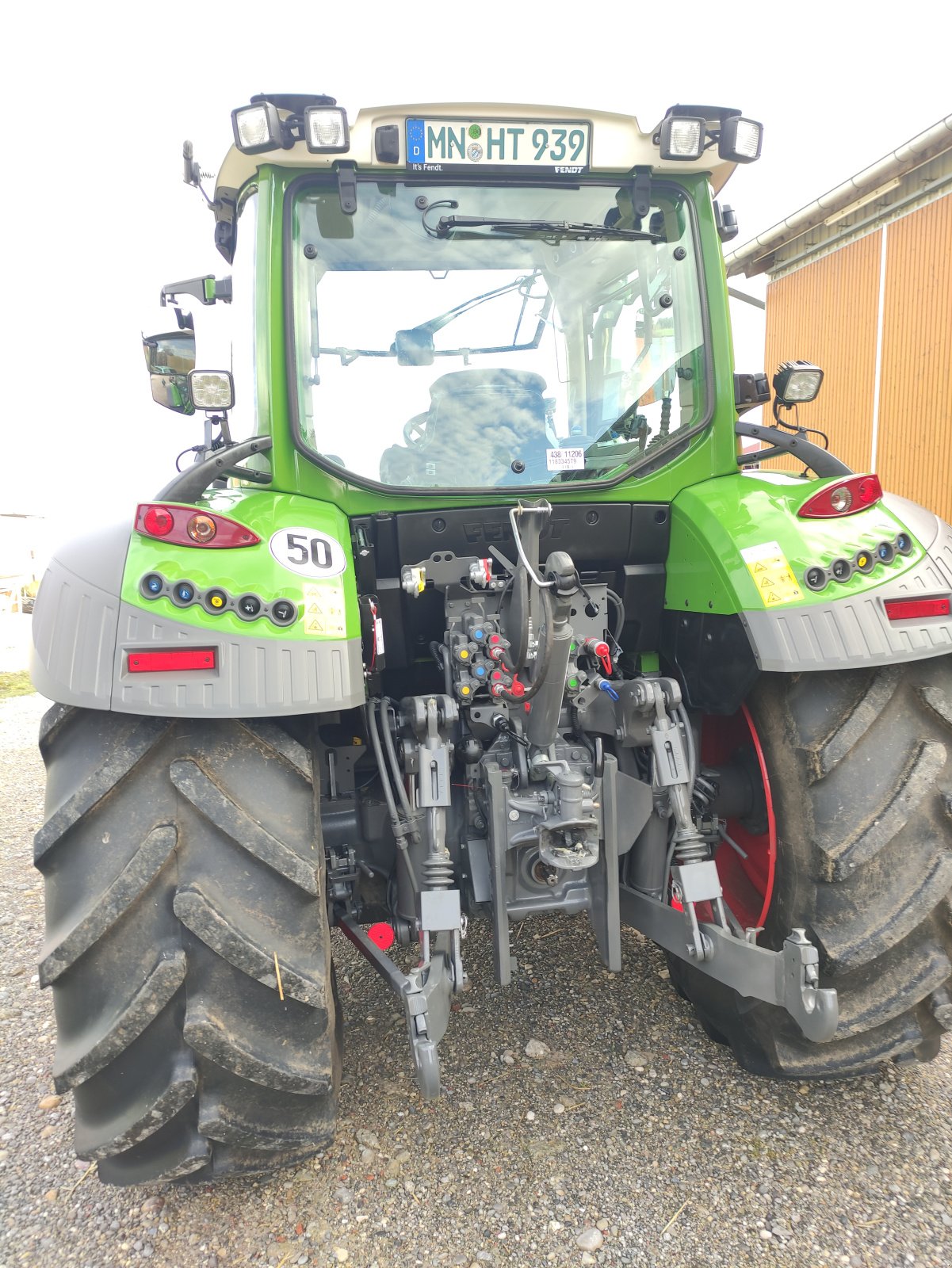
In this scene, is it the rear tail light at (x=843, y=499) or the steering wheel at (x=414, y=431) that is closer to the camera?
the rear tail light at (x=843, y=499)

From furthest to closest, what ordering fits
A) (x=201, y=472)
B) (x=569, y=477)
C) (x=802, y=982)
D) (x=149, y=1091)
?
(x=569, y=477) < (x=201, y=472) < (x=802, y=982) < (x=149, y=1091)

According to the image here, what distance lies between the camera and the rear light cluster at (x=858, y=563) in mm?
1863

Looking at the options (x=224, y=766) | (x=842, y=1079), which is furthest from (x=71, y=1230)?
(x=842, y=1079)

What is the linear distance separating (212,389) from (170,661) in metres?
0.90

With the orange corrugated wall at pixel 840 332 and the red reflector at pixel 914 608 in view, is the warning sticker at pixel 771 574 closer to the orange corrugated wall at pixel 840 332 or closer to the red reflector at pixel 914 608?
the red reflector at pixel 914 608

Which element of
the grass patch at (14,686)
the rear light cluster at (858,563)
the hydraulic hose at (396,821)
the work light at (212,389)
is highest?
the work light at (212,389)

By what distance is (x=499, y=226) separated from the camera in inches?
87.1

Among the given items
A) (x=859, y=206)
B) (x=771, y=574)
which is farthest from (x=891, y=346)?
(x=771, y=574)

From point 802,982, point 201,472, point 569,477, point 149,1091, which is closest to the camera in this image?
point 149,1091

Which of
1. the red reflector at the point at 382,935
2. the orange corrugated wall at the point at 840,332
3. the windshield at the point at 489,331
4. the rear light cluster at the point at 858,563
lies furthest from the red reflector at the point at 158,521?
the orange corrugated wall at the point at 840,332

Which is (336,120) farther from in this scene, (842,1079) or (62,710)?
(842,1079)

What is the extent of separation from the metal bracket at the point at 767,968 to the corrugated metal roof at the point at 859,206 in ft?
26.6

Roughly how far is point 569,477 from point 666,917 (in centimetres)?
119

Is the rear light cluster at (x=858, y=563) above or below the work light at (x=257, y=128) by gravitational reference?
below
